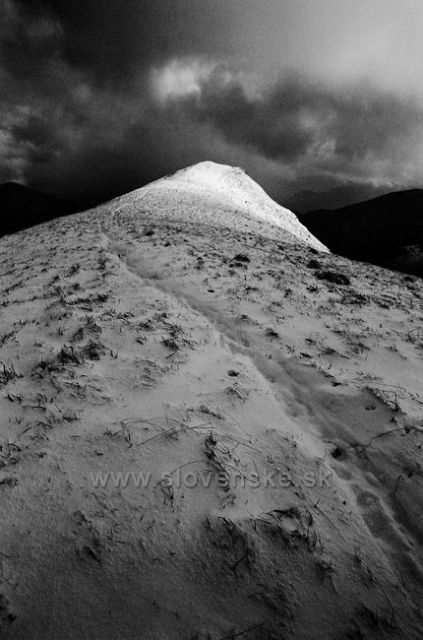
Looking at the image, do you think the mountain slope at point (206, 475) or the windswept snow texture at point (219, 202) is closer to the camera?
the mountain slope at point (206, 475)

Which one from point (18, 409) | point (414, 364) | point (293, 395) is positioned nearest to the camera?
point (18, 409)

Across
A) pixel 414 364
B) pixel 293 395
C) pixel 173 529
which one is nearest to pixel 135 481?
pixel 173 529

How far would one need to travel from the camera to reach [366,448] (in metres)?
4.23

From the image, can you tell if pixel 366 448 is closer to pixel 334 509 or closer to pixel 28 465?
pixel 334 509

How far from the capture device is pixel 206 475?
142 inches

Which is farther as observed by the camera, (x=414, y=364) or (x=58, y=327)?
(x=58, y=327)

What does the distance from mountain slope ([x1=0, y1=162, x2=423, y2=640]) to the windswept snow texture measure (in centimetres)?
1847

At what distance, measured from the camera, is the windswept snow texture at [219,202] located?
26688mm

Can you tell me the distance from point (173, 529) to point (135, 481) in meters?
0.65

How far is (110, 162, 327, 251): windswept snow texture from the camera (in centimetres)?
2669

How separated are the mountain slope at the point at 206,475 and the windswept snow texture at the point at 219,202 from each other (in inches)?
727

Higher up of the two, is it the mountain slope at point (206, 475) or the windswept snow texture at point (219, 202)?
the windswept snow texture at point (219, 202)

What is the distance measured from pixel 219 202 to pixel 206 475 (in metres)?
33.4

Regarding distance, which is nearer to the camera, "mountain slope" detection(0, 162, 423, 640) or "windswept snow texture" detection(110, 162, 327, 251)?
"mountain slope" detection(0, 162, 423, 640)
